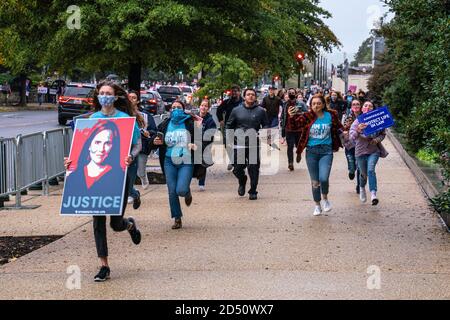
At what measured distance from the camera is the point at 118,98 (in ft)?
28.5

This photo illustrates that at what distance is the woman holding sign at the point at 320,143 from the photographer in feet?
40.2

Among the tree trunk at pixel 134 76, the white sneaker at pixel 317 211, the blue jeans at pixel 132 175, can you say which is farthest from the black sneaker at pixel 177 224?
the tree trunk at pixel 134 76

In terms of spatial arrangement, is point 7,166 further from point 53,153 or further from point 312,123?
point 312,123

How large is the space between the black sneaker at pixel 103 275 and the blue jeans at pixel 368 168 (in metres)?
6.34

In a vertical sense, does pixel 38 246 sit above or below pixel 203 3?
below

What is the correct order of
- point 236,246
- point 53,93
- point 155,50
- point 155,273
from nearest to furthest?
point 155,273 → point 236,246 → point 155,50 → point 53,93

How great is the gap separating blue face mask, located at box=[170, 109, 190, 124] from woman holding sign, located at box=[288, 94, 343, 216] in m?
1.98

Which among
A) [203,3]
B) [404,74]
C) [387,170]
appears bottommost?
[387,170]

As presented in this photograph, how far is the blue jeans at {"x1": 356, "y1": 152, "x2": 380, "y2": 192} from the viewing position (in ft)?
43.8

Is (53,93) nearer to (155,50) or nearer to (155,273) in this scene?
(155,50)

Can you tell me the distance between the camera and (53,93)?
2729 inches

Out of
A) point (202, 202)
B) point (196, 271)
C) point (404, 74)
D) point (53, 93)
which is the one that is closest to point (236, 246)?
point (196, 271)

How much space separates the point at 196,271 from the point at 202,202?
18.3ft
